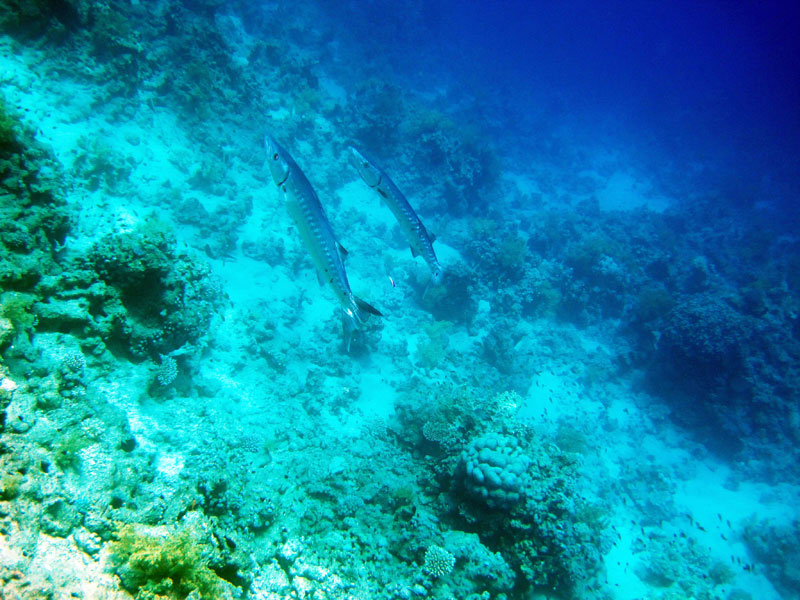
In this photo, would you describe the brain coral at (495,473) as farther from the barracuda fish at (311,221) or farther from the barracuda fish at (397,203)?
the barracuda fish at (397,203)

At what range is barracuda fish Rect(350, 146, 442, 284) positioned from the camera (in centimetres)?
489

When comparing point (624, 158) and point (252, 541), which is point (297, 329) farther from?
point (624, 158)

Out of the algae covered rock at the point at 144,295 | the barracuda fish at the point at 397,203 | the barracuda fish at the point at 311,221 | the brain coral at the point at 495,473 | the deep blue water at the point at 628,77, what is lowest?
the algae covered rock at the point at 144,295

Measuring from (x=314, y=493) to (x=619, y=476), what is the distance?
32.6 ft

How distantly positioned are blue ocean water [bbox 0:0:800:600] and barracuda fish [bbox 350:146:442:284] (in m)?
0.04

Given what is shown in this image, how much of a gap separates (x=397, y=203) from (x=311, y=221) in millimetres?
1776

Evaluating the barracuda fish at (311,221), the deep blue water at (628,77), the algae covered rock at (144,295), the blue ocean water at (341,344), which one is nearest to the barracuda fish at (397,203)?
the blue ocean water at (341,344)

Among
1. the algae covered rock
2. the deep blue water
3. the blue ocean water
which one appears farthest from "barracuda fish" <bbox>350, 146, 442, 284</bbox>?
the deep blue water

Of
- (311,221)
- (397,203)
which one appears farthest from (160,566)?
(397,203)

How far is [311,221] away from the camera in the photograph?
12.8 ft

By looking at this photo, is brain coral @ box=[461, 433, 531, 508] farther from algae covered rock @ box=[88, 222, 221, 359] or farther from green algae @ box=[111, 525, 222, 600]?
algae covered rock @ box=[88, 222, 221, 359]

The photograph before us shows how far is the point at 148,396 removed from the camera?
4668mm

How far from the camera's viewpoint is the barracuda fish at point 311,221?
383 centimetres

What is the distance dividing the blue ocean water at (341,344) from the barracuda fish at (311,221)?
0.09 ft
